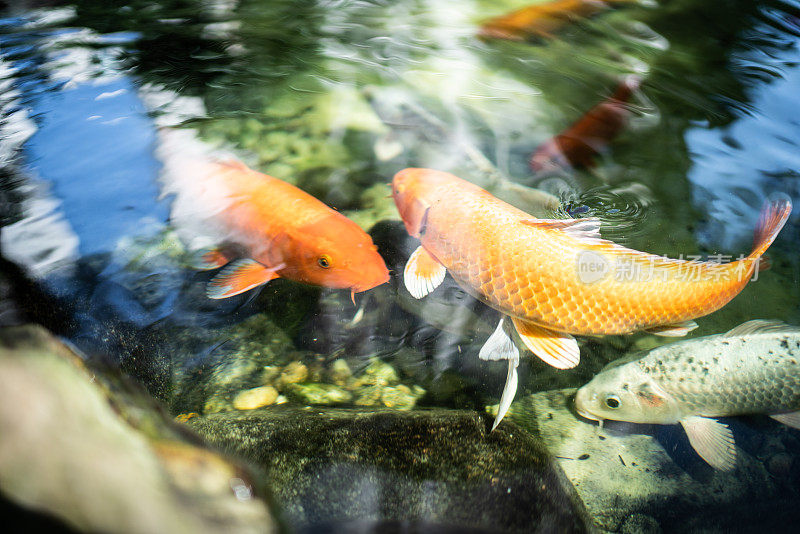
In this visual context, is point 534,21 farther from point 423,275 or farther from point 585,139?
point 423,275

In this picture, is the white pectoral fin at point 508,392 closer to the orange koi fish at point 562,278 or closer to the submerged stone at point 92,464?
the orange koi fish at point 562,278

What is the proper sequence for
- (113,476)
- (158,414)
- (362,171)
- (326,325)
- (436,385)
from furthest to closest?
(362,171)
(326,325)
(436,385)
(158,414)
(113,476)

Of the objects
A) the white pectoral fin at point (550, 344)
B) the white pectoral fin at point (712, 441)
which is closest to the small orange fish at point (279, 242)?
the white pectoral fin at point (550, 344)

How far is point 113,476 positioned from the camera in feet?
3.29

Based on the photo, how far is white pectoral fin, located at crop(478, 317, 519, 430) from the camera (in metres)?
2.49

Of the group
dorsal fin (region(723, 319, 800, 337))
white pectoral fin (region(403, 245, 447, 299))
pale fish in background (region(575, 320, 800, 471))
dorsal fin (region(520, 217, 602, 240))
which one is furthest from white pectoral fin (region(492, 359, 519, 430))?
dorsal fin (region(723, 319, 800, 337))

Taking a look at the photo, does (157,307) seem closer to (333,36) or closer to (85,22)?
(333,36)

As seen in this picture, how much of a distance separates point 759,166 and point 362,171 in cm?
312

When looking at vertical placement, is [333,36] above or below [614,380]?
above

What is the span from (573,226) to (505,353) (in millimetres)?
802

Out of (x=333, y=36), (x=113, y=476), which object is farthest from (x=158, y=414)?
(x=333, y=36)

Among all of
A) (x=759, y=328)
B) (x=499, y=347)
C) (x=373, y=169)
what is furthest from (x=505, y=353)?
(x=373, y=169)

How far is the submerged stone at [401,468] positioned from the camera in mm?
1980

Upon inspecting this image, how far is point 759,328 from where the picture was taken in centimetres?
280
